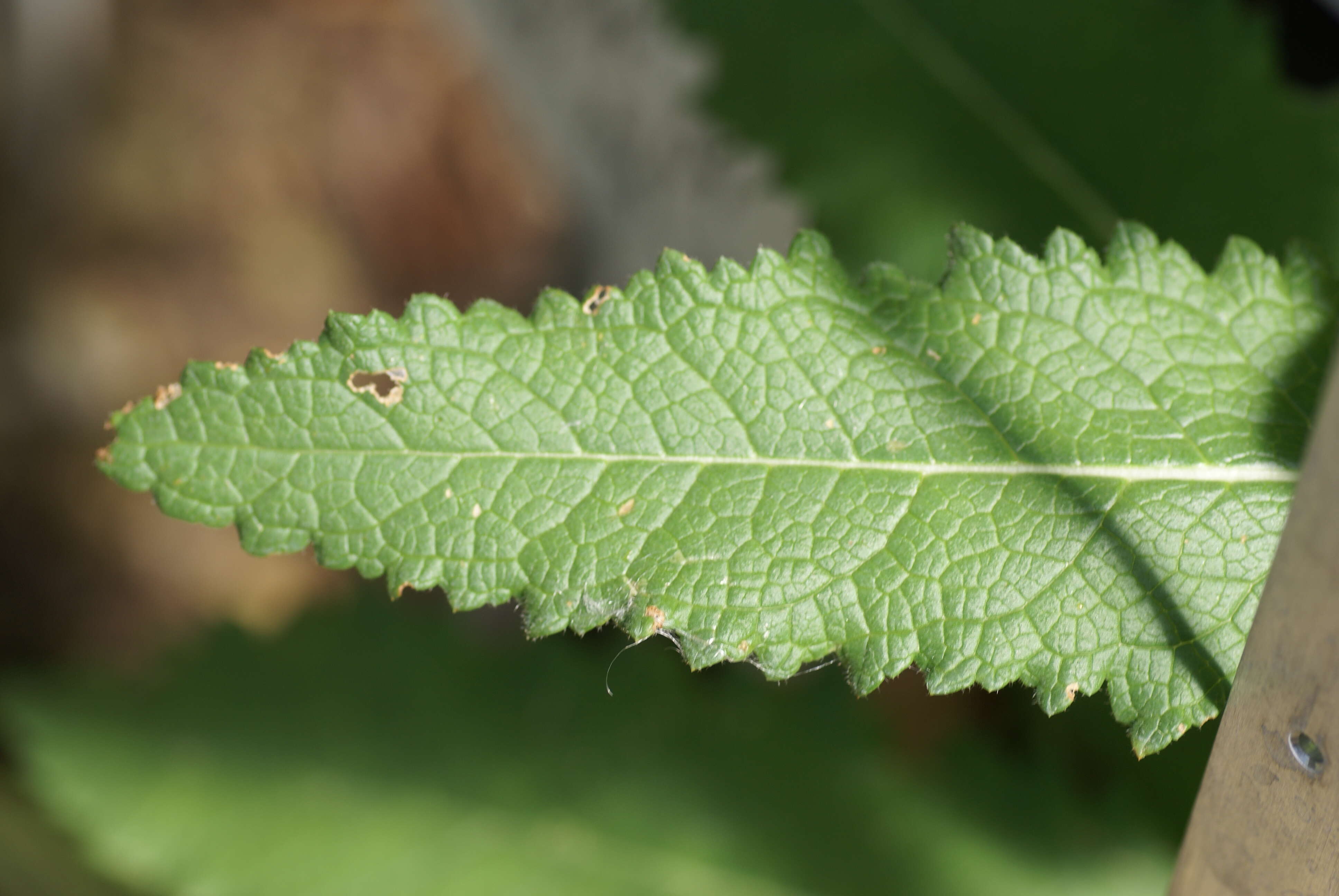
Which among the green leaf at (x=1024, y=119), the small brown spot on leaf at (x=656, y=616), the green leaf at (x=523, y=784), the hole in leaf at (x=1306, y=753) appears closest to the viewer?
the hole in leaf at (x=1306, y=753)

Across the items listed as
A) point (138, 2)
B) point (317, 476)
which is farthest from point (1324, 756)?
point (138, 2)

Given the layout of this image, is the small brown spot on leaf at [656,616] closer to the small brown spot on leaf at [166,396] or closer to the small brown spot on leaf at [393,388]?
the small brown spot on leaf at [393,388]

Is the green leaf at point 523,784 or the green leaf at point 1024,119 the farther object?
the green leaf at point 523,784

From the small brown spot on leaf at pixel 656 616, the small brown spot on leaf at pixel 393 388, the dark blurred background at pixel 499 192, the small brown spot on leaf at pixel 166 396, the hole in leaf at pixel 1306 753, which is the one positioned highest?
the dark blurred background at pixel 499 192

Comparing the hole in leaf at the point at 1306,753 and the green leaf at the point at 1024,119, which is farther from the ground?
the green leaf at the point at 1024,119

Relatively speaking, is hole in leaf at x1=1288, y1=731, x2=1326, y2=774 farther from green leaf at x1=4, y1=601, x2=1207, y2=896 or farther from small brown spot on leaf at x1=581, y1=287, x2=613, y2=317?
green leaf at x1=4, y1=601, x2=1207, y2=896

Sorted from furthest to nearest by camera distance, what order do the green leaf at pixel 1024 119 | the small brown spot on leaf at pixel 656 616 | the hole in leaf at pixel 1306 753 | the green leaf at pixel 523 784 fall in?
the green leaf at pixel 523 784 < the green leaf at pixel 1024 119 < the small brown spot on leaf at pixel 656 616 < the hole in leaf at pixel 1306 753

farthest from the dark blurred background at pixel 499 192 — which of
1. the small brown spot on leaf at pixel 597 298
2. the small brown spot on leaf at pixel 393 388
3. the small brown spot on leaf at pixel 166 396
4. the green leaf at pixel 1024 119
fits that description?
the small brown spot on leaf at pixel 166 396

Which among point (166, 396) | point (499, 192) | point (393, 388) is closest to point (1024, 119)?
point (393, 388)
